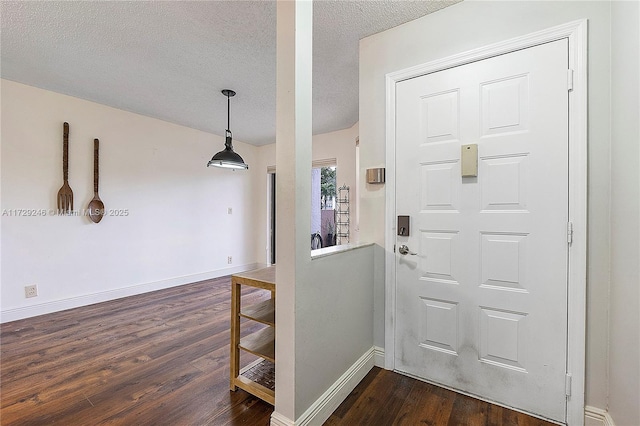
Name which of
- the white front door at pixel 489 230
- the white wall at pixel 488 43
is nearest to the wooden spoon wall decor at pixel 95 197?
the white wall at pixel 488 43

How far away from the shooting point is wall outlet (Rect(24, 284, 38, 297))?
2.96m

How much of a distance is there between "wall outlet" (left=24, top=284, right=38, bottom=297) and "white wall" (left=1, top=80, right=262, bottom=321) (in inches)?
1.6

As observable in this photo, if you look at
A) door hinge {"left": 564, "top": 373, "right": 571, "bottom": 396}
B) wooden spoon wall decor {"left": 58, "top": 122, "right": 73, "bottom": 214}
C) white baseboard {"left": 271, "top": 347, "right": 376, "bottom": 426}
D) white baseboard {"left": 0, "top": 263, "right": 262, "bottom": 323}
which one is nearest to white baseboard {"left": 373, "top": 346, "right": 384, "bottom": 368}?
white baseboard {"left": 271, "top": 347, "right": 376, "bottom": 426}

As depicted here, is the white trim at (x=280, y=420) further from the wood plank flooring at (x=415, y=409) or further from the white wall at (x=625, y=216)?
A: the white wall at (x=625, y=216)

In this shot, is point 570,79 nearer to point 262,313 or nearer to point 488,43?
point 488,43

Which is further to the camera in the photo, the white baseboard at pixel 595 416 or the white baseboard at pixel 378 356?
the white baseboard at pixel 378 356

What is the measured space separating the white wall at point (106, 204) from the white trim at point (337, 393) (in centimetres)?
340

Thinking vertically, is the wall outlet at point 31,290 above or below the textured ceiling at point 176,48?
below

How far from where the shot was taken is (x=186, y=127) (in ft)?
14.3

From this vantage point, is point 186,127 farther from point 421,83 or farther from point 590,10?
point 590,10

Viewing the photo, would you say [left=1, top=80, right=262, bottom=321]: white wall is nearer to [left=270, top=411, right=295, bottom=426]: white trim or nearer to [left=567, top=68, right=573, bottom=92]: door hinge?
[left=270, top=411, right=295, bottom=426]: white trim

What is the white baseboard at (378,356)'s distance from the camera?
203cm

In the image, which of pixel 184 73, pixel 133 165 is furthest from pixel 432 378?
pixel 133 165

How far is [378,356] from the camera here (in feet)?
6.68
